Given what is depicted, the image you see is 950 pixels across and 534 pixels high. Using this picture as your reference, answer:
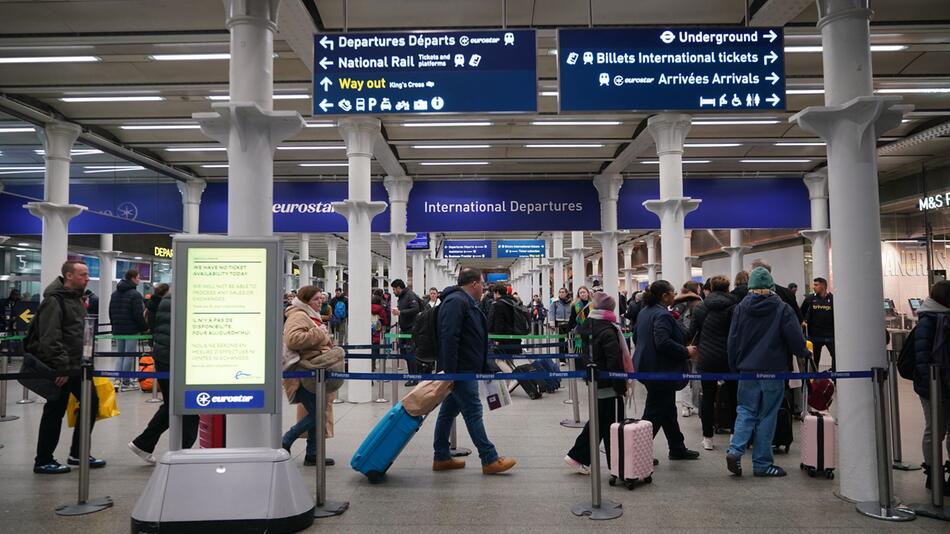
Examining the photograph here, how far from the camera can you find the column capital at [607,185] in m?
15.4

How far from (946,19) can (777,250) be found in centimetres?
1705

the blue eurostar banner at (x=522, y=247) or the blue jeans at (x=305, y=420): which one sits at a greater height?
the blue eurostar banner at (x=522, y=247)

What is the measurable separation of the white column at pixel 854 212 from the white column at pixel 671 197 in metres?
5.12

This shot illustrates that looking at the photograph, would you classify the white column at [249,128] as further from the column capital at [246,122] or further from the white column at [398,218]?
the white column at [398,218]

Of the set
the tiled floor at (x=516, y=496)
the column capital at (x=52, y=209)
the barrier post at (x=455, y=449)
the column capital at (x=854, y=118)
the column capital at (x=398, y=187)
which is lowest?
the tiled floor at (x=516, y=496)

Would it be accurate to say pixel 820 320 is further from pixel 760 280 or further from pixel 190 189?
pixel 190 189

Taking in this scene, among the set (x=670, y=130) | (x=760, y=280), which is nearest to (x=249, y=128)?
(x=760, y=280)

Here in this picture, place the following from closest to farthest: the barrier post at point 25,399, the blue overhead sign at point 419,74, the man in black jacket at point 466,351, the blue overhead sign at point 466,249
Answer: the man in black jacket at point 466,351
the blue overhead sign at point 419,74
the barrier post at point 25,399
the blue overhead sign at point 466,249

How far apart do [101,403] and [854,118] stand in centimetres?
658

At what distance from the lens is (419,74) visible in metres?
5.90

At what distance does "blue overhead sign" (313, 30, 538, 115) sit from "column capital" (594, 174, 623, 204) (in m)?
9.80

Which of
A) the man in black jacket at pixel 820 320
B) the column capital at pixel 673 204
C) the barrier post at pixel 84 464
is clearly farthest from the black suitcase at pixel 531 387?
the barrier post at pixel 84 464

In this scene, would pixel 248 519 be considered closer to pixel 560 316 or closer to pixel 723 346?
pixel 723 346

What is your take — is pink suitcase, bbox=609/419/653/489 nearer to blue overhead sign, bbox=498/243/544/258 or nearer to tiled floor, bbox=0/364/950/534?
tiled floor, bbox=0/364/950/534
